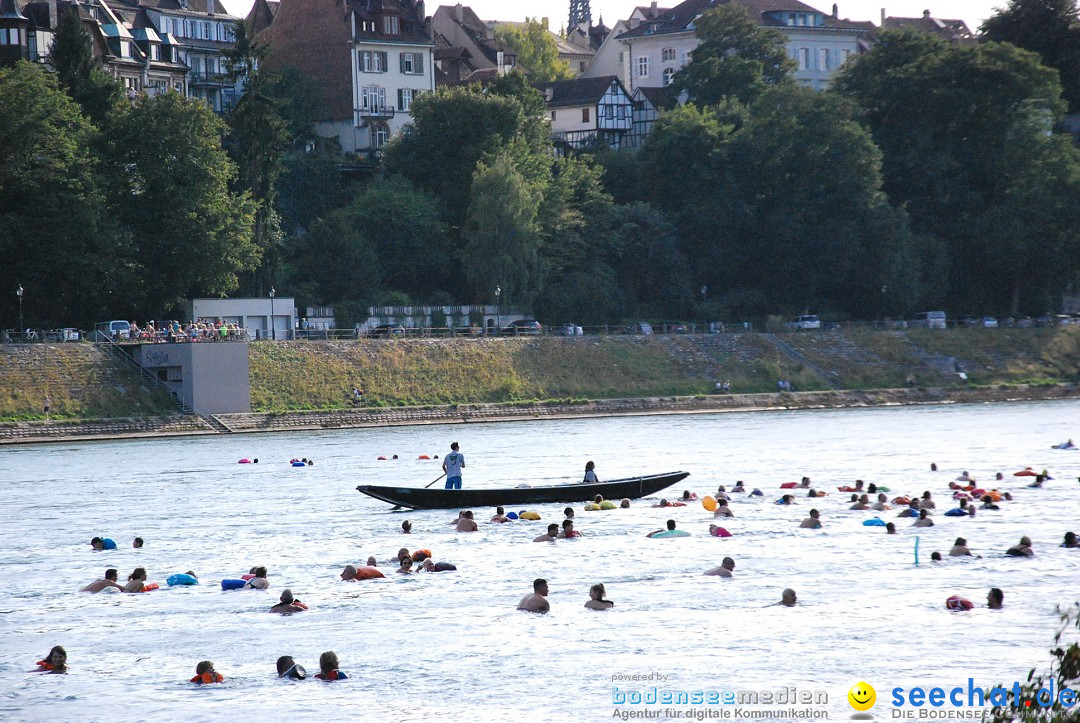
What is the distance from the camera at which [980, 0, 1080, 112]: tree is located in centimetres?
12075

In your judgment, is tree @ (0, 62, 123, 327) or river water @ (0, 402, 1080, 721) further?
tree @ (0, 62, 123, 327)

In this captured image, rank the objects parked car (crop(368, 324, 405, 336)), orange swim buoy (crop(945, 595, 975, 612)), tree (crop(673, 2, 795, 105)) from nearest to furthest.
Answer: orange swim buoy (crop(945, 595, 975, 612)) < parked car (crop(368, 324, 405, 336)) < tree (crop(673, 2, 795, 105))

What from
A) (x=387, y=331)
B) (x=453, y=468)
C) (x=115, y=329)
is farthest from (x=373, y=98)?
(x=453, y=468)

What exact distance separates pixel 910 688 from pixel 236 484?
3102 centimetres

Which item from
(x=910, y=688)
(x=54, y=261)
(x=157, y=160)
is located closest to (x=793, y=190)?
(x=157, y=160)

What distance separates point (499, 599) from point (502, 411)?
52468 mm

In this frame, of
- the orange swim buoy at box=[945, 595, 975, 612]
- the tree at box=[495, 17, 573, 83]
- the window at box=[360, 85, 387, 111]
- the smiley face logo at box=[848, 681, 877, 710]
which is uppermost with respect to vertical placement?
the tree at box=[495, 17, 573, 83]

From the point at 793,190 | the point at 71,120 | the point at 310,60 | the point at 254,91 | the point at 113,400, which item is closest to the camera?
the point at 113,400

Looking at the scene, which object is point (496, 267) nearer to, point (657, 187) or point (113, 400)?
point (657, 187)

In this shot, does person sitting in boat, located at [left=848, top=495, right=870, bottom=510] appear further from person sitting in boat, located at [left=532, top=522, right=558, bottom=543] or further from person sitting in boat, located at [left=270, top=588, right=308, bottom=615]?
person sitting in boat, located at [left=270, top=588, right=308, bottom=615]

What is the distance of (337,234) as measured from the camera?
89562mm

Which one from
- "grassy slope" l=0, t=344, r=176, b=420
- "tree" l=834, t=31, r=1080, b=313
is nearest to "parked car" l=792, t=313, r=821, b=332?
"tree" l=834, t=31, r=1080, b=313

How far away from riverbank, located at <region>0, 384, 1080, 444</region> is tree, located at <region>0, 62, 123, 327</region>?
9.39m

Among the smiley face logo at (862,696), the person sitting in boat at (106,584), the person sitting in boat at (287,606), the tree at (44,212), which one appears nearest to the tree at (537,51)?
the tree at (44,212)
